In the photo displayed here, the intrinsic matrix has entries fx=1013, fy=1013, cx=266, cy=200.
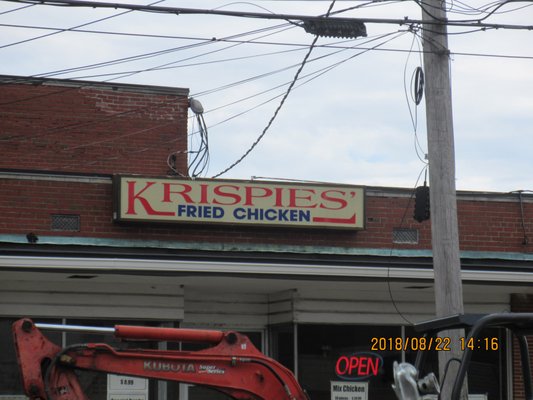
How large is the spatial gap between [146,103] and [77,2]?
8972mm

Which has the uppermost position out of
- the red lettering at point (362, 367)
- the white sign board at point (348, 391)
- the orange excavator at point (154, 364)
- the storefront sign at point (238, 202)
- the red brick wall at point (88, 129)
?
the red brick wall at point (88, 129)

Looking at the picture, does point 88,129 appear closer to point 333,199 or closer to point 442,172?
point 333,199

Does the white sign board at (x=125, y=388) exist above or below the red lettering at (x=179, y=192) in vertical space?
→ below

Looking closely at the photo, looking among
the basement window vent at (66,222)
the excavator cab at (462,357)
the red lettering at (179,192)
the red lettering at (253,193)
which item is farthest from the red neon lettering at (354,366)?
the excavator cab at (462,357)

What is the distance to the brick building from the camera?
610 inches

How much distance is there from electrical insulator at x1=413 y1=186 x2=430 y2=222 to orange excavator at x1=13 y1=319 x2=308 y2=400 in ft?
21.8

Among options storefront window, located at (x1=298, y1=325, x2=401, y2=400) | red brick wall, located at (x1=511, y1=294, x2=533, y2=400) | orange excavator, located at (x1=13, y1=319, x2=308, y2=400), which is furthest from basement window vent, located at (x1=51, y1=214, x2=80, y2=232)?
red brick wall, located at (x1=511, y1=294, x2=533, y2=400)

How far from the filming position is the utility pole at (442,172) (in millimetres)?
12125

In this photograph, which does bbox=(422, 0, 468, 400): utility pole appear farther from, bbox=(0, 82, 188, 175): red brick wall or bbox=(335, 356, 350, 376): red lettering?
bbox=(0, 82, 188, 175): red brick wall

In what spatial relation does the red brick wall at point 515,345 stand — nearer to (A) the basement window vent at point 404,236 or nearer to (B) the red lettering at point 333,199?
(A) the basement window vent at point 404,236

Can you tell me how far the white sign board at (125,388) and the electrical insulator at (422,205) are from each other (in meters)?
5.11

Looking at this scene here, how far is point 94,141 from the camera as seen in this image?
2092cm

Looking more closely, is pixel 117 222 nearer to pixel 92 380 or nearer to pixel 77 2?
pixel 92 380

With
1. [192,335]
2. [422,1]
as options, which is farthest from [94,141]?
[192,335]
